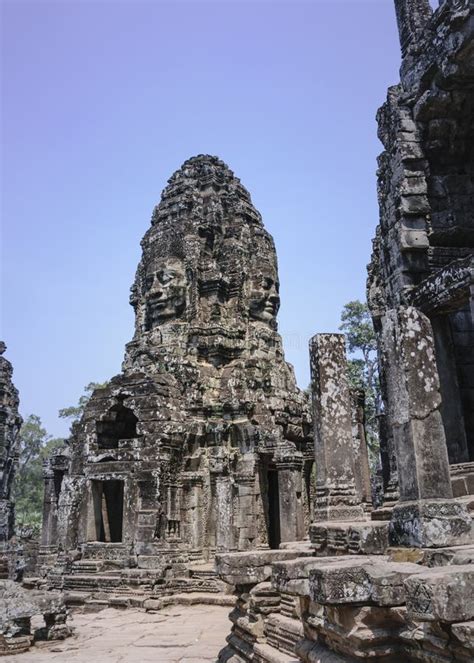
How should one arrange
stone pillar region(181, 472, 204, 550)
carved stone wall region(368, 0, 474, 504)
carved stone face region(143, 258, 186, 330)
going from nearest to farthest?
carved stone wall region(368, 0, 474, 504), stone pillar region(181, 472, 204, 550), carved stone face region(143, 258, 186, 330)

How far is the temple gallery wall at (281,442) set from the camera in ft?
13.6

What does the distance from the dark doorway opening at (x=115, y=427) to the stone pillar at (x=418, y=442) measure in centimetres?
1100

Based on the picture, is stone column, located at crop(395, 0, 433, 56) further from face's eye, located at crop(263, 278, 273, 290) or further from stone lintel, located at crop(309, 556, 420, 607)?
face's eye, located at crop(263, 278, 273, 290)

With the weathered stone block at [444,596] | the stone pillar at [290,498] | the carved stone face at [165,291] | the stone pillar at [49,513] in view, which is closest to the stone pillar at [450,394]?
the weathered stone block at [444,596]

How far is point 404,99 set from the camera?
352 inches

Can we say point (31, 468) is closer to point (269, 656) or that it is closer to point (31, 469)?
point (31, 469)

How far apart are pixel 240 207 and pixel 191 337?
16.5 ft

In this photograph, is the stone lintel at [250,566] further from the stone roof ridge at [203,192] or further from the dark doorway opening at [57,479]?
the stone roof ridge at [203,192]

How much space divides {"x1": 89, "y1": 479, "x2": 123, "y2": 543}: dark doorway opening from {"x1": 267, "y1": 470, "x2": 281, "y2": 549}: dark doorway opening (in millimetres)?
3984

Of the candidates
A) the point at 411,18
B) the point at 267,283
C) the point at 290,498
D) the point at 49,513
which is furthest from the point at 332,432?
the point at 49,513

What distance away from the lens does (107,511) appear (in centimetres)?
1543

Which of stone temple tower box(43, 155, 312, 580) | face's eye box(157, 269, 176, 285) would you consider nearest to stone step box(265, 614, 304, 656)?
stone temple tower box(43, 155, 312, 580)

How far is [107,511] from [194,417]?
345cm

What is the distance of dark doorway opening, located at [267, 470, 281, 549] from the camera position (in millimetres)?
15602
